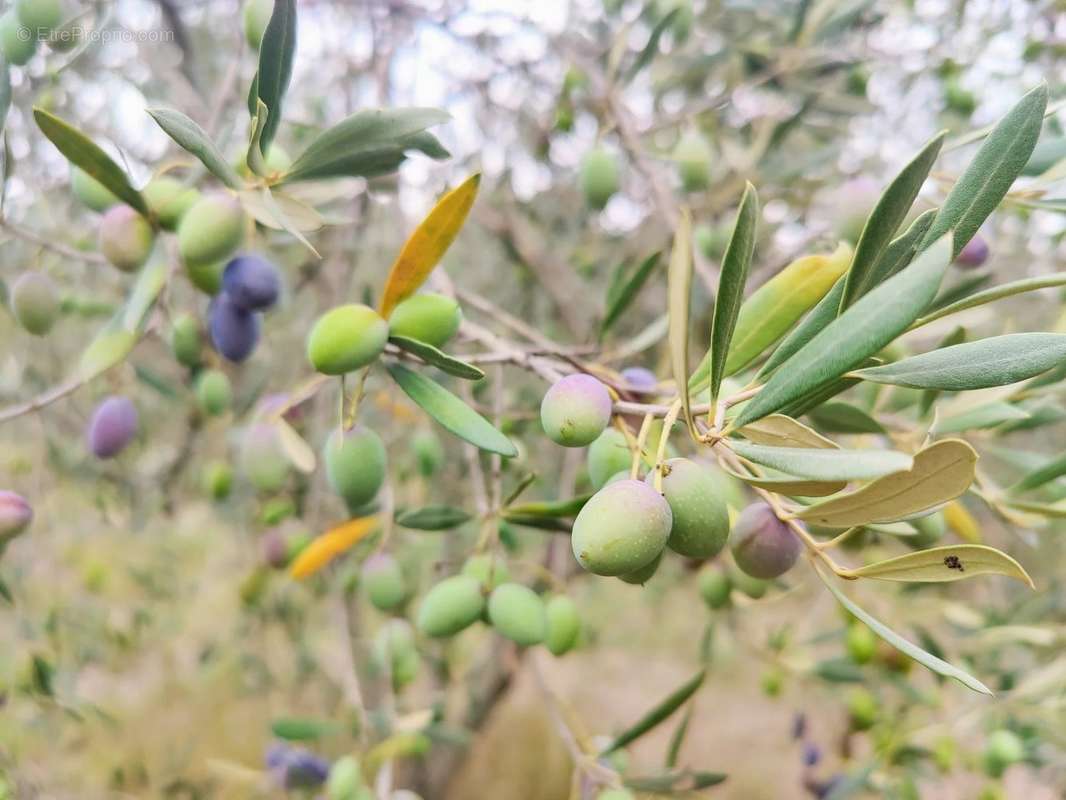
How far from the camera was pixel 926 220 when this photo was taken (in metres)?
0.48

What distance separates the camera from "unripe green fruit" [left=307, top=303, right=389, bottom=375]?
560 mm

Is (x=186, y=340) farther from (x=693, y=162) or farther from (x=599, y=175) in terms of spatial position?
(x=693, y=162)

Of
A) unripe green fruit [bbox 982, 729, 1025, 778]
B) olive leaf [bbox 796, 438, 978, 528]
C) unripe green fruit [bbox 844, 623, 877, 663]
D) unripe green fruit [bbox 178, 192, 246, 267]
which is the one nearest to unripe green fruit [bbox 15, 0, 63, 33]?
unripe green fruit [bbox 178, 192, 246, 267]

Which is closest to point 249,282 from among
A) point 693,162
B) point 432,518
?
point 432,518

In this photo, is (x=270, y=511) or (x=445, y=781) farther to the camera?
(x=445, y=781)

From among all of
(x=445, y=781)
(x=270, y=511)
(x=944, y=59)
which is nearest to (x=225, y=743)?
(x=445, y=781)

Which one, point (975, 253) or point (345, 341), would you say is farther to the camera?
point (975, 253)

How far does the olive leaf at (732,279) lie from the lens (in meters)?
0.45

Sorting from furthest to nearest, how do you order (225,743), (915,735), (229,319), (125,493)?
(225,743), (125,493), (915,735), (229,319)

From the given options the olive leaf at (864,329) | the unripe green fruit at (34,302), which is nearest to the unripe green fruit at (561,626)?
the olive leaf at (864,329)

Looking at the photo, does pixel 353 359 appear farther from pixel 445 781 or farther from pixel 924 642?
pixel 445 781

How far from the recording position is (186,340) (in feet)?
3.44

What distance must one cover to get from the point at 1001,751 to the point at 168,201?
1.58 m

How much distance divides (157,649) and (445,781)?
1.77 meters
